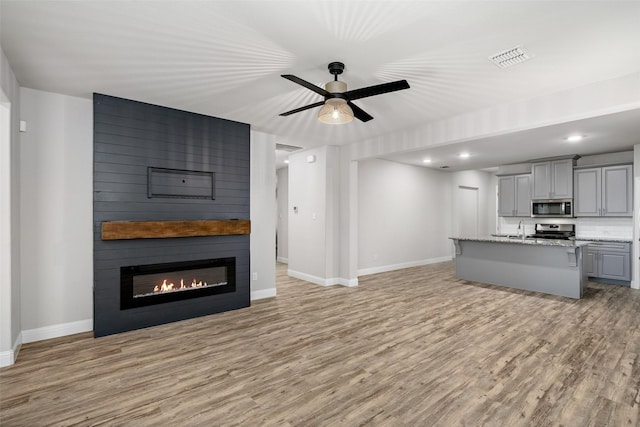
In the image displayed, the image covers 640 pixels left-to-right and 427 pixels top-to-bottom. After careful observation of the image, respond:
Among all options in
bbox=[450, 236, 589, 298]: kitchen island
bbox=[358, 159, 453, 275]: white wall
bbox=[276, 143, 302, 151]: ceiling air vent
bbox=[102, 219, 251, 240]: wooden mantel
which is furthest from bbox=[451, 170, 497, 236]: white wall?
bbox=[102, 219, 251, 240]: wooden mantel

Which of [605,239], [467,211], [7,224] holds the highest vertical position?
[467,211]

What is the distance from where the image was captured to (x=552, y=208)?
6957 mm

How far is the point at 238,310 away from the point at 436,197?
6306 millimetres

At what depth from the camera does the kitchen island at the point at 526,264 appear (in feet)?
16.4

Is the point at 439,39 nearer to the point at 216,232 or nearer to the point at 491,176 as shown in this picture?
the point at 216,232

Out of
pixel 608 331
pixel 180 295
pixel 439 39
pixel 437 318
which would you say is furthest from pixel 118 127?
pixel 608 331

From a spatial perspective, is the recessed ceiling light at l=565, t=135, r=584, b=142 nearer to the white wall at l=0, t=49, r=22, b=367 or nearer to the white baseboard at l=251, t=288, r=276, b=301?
the white baseboard at l=251, t=288, r=276, b=301

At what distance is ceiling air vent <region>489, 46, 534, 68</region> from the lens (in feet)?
8.64

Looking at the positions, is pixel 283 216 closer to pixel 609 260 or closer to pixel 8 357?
pixel 8 357

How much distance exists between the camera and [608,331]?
11.9 ft

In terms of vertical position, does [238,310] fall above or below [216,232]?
below

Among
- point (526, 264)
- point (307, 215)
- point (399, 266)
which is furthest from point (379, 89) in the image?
point (399, 266)

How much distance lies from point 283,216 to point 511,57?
6863 millimetres

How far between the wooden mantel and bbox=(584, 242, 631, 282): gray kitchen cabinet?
6236mm
